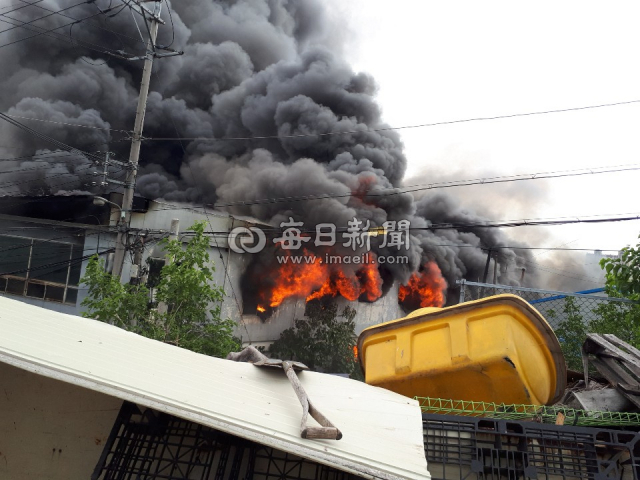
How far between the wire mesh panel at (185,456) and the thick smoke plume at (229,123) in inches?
609

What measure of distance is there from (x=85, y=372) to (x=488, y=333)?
2.80 meters

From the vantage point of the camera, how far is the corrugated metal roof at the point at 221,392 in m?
1.73

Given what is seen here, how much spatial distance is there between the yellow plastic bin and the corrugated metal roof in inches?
29.2

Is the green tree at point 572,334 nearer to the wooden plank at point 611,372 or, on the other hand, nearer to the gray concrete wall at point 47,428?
the wooden plank at point 611,372

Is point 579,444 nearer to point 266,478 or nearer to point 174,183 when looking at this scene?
point 266,478

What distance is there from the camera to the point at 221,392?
212cm

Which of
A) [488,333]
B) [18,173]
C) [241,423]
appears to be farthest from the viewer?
[18,173]

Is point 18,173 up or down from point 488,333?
up

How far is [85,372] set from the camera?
1784 mm

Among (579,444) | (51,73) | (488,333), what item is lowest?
(579,444)

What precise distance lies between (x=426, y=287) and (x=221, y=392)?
18.7 metres

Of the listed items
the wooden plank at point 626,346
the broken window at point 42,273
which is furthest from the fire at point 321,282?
the wooden plank at point 626,346

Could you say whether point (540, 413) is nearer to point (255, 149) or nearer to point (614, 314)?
point (614, 314)

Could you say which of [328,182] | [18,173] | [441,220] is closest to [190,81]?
[18,173]
